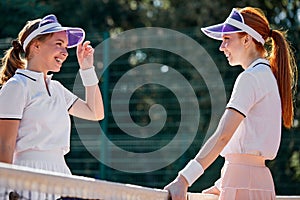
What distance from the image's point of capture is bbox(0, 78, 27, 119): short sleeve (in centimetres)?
290

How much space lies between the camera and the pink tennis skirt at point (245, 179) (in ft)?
9.28

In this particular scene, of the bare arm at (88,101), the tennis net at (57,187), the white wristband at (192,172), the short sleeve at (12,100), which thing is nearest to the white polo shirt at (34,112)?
the short sleeve at (12,100)

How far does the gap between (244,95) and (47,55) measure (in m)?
0.78

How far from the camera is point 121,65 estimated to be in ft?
24.9

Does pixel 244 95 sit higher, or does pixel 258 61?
pixel 258 61

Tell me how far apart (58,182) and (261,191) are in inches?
34.5

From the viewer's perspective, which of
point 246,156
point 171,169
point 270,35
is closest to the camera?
point 246,156

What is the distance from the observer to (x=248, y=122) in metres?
2.82

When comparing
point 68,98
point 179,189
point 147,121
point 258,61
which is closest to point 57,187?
point 179,189

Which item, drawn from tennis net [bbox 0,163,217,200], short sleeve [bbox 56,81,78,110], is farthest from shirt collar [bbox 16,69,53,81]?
tennis net [bbox 0,163,217,200]

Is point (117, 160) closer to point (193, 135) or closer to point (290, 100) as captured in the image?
point (193, 135)

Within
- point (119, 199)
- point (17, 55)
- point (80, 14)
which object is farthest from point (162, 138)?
point (119, 199)

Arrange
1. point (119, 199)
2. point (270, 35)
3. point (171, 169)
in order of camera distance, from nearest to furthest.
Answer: point (119, 199)
point (270, 35)
point (171, 169)

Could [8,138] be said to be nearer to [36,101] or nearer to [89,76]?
[36,101]
